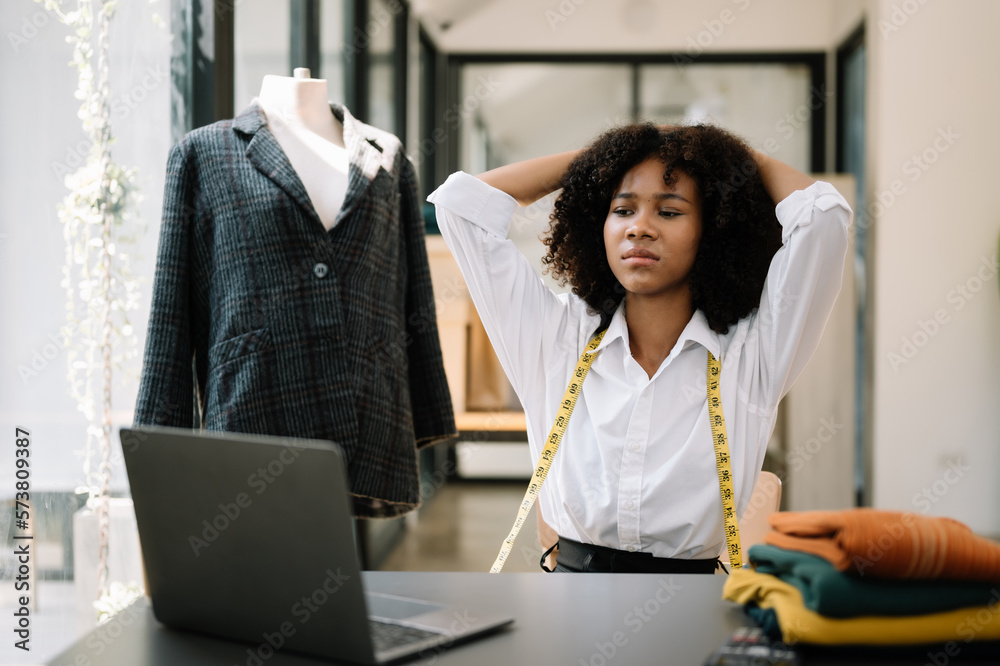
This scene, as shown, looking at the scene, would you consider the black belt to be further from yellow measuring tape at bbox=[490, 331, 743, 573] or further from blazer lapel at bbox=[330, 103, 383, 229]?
blazer lapel at bbox=[330, 103, 383, 229]

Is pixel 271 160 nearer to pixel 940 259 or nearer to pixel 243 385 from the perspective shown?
pixel 243 385

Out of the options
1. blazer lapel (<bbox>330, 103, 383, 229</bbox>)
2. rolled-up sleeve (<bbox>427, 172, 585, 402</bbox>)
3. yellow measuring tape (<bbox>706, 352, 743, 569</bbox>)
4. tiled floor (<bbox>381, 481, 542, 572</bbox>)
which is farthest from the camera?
tiled floor (<bbox>381, 481, 542, 572</bbox>)

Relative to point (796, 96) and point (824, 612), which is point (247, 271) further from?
point (796, 96)

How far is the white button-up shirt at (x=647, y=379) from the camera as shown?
1.50 meters

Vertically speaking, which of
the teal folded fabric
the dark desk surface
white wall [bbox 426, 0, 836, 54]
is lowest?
the dark desk surface

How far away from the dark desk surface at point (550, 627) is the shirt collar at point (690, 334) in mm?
607

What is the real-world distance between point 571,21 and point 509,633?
5.95 meters

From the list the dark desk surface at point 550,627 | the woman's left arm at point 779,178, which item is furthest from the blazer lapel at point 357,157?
the dark desk surface at point 550,627

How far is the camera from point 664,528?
1484mm

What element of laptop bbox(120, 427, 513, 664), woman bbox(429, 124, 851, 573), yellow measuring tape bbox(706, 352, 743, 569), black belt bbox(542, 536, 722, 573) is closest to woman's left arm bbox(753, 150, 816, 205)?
woman bbox(429, 124, 851, 573)

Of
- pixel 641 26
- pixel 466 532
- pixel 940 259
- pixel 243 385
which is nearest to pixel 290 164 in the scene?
pixel 243 385

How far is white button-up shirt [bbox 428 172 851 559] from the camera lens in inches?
59.2

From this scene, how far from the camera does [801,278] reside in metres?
1.59

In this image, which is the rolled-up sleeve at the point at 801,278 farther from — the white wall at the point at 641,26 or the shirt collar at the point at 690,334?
the white wall at the point at 641,26
